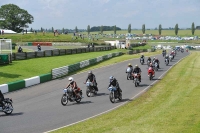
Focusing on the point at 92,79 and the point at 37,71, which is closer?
the point at 92,79

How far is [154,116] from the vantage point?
1592 centimetres

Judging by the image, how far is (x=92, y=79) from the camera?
2338 centimetres

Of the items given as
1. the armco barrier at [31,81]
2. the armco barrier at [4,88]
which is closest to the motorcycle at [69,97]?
the armco barrier at [4,88]

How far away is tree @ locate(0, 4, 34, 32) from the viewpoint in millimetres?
120562

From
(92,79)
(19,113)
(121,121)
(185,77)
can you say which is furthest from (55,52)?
(121,121)

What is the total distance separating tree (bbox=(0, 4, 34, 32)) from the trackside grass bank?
345 ft

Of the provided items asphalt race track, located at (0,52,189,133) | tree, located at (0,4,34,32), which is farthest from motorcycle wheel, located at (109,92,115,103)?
tree, located at (0,4,34,32)

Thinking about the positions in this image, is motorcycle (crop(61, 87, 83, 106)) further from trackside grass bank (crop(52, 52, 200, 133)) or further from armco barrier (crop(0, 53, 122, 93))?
armco barrier (crop(0, 53, 122, 93))

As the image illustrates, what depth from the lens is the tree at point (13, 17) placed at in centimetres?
12056

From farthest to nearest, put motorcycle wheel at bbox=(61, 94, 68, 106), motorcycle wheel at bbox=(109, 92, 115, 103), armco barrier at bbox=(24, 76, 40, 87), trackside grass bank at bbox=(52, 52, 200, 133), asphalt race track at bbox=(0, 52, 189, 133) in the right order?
armco barrier at bbox=(24, 76, 40, 87) → motorcycle wheel at bbox=(109, 92, 115, 103) → motorcycle wheel at bbox=(61, 94, 68, 106) → asphalt race track at bbox=(0, 52, 189, 133) → trackside grass bank at bbox=(52, 52, 200, 133)

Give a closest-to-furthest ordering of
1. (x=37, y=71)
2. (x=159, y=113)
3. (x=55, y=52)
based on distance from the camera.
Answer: (x=159, y=113)
(x=37, y=71)
(x=55, y=52)

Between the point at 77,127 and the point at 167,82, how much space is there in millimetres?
17215

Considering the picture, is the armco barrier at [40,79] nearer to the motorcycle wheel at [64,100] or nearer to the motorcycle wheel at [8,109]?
the motorcycle wheel at [64,100]

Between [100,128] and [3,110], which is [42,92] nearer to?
[3,110]
